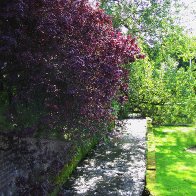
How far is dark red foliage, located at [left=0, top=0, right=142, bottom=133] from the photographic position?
5.49 m

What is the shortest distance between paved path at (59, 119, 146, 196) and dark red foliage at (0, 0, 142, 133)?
2237mm

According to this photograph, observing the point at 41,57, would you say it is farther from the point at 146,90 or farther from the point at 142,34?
the point at 146,90

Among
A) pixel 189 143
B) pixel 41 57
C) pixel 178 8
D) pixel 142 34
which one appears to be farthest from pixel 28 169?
pixel 178 8

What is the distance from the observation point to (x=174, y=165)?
1070 cm

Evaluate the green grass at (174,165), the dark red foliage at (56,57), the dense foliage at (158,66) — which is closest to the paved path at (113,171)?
the green grass at (174,165)

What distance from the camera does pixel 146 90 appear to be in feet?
61.9

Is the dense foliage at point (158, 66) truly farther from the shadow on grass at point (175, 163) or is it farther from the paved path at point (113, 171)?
the paved path at point (113, 171)

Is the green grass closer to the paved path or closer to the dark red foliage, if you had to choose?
the paved path

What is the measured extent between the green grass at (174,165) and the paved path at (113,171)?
47 centimetres

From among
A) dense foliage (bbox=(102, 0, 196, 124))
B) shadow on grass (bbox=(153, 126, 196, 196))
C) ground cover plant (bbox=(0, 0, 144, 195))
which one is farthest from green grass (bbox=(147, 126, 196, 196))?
ground cover plant (bbox=(0, 0, 144, 195))

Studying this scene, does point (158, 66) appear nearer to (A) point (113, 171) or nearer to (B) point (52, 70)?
(A) point (113, 171)

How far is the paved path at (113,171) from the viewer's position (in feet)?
25.7

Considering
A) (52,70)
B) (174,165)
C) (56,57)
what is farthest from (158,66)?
(52,70)

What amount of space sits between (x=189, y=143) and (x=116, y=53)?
8.87 meters
